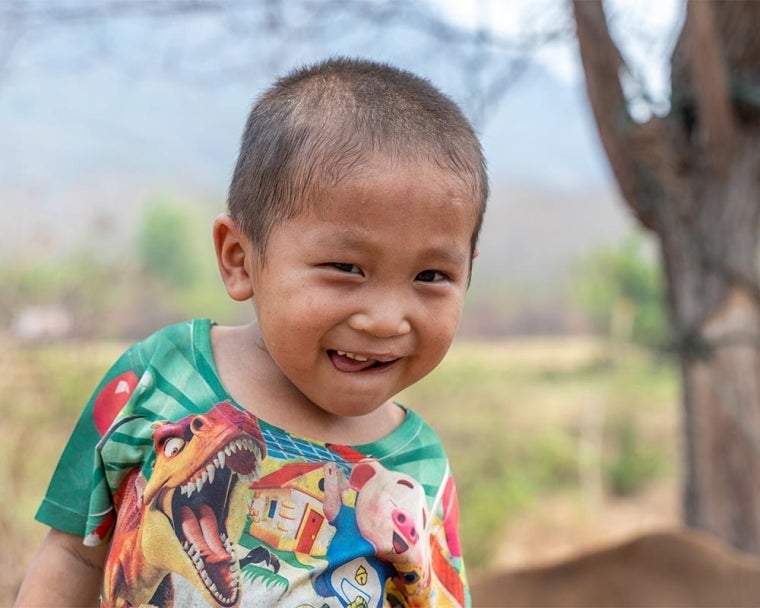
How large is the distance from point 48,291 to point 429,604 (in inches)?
158

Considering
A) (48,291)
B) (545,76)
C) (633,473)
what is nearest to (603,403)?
(633,473)

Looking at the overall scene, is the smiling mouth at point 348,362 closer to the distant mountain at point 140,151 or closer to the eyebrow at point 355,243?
the eyebrow at point 355,243

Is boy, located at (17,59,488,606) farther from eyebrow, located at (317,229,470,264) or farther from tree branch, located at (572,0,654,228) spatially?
tree branch, located at (572,0,654,228)

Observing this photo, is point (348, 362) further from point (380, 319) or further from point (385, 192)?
point (385, 192)

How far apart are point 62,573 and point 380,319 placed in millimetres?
642

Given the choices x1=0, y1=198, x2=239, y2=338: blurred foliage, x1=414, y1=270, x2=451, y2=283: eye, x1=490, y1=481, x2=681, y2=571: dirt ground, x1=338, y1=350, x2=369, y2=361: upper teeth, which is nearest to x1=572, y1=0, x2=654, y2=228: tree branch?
x1=0, y1=198, x2=239, y2=338: blurred foliage

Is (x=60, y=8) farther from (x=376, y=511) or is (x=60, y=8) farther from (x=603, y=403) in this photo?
(x=603, y=403)

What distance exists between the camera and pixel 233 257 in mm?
1330

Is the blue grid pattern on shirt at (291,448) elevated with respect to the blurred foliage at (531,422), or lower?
elevated

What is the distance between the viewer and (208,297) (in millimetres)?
10500

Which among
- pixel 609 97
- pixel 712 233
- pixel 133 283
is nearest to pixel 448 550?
pixel 609 97

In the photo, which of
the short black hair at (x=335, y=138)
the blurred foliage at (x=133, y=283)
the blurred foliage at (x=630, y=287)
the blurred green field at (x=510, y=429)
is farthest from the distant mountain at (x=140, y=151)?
the short black hair at (x=335, y=138)

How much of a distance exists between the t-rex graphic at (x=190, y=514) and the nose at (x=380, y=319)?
0.23 meters

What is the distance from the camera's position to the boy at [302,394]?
46.0 inches
